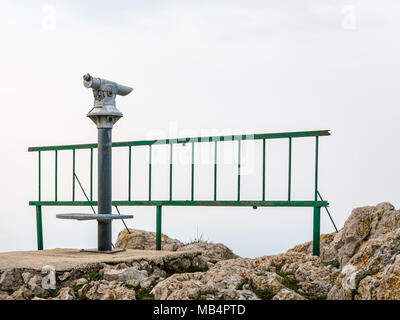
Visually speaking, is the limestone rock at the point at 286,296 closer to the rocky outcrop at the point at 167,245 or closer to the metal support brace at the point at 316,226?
the metal support brace at the point at 316,226

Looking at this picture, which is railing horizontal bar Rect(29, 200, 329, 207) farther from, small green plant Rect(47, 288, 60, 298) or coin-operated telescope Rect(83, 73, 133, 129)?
small green plant Rect(47, 288, 60, 298)

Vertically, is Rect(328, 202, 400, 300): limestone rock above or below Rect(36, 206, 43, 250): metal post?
above

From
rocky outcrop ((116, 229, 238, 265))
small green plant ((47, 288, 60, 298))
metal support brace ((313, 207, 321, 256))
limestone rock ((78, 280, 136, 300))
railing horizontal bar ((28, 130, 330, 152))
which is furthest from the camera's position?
rocky outcrop ((116, 229, 238, 265))

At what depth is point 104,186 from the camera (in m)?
8.00

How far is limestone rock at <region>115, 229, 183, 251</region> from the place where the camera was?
9.81 m

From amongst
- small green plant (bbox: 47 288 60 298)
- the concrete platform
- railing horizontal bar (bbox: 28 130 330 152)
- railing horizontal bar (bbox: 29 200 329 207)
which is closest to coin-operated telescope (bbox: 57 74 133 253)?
the concrete platform

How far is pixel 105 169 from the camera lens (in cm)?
800

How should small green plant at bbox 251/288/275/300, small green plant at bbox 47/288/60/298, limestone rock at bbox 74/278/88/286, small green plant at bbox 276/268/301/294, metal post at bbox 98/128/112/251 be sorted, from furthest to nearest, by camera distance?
metal post at bbox 98/128/112/251 < limestone rock at bbox 74/278/88/286 < small green plant at bbox 47/288/60/298 < small green plant at bbox 276/268/301/294 < small green plant at bbox 251/288/275/300

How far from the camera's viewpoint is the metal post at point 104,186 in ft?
26.2

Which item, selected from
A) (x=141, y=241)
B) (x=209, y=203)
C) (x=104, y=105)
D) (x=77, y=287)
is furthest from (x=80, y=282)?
(x=141, y=241)

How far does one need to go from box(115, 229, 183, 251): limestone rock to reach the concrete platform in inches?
65.7

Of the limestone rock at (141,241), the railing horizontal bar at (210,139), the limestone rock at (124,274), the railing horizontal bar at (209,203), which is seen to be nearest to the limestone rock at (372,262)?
the railing horizontal bar at (209,203)
